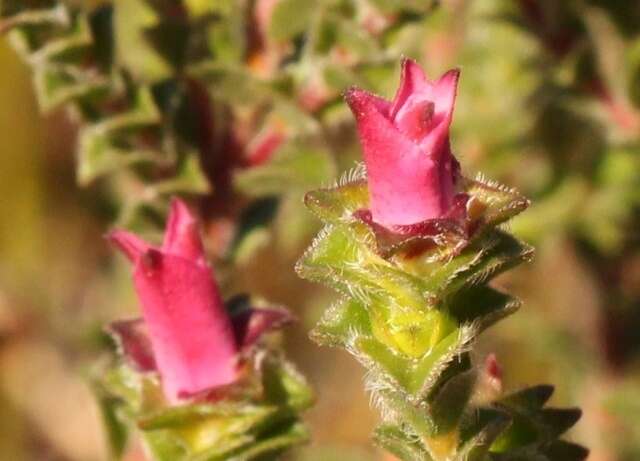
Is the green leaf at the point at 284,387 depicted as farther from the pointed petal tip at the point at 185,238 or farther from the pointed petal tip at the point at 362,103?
the pointed petal tip at the point at 362,103

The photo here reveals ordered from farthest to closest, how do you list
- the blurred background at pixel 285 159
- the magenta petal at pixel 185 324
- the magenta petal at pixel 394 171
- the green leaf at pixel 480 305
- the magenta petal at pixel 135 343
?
1. the blurred background at pixel 285 159
2. the magenta petal at pixel 135 343
3. the magenta petal at pixel 185 324
4. the green leaf at pixel 480 305
5. the magenta petal at pixel 394 171

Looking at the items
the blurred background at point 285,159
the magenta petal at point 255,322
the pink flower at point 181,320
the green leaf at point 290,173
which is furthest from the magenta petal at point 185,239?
the green leaf at point 290,173

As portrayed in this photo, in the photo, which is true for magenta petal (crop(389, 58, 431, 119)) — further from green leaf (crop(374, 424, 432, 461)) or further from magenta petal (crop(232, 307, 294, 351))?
magenta petal (crop(232, 307, 294, 351))

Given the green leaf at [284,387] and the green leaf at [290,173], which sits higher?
the green leaf at [290,173]

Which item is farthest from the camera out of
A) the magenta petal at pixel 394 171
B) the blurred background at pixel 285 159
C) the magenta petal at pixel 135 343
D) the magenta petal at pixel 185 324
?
the blurred background at pixel 285 159

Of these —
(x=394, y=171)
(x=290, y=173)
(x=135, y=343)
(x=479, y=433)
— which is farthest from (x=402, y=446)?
(x=290, y=173)

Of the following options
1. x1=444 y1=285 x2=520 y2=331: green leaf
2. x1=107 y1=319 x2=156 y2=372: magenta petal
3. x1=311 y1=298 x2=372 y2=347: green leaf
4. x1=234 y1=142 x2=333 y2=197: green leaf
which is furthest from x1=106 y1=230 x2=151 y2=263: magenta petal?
x1=234 y1=142 x2=333 y2=197: green leaf

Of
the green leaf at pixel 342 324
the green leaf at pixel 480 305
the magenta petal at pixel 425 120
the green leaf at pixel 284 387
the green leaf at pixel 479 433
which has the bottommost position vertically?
the green leaf at pixel 479 433

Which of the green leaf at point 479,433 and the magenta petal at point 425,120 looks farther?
the green leaf at point 479,433
